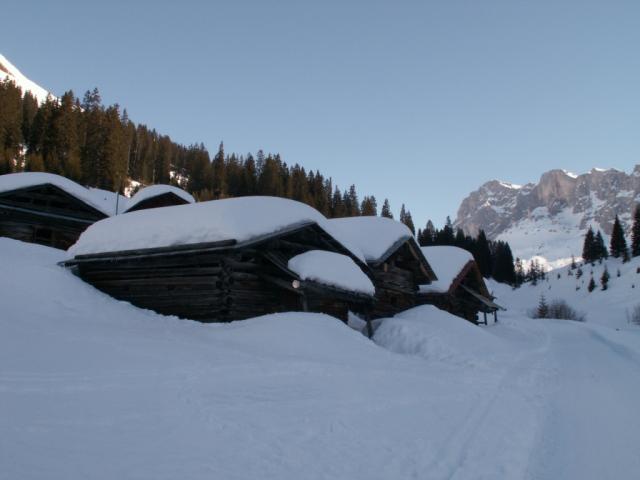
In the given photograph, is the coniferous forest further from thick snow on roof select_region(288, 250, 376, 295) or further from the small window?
thick snow on roof select_region(288, 250, 376, 295)

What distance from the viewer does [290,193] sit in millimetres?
76688

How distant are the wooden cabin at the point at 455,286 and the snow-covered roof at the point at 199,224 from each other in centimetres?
1308

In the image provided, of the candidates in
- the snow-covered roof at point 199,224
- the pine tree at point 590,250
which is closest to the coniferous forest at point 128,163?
the pine tree at point 590,250

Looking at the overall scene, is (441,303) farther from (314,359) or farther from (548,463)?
(548,463)

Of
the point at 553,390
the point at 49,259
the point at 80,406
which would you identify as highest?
the point at 49,259

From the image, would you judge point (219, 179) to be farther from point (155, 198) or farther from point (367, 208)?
point (155, 198)

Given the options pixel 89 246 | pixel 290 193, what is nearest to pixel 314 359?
pixel 89 246

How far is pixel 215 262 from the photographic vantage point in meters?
14.7

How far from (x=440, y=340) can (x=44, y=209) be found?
24.3 m

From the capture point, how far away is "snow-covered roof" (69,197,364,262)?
1422 centimetres

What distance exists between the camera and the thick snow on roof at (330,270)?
49.6 feet

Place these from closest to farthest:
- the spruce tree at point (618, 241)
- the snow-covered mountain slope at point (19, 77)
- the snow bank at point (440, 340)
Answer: the snow bank at point (440, 340) < the spruce tree at point (618, 241) < the snow-covered mountain slope at point (19, 77)

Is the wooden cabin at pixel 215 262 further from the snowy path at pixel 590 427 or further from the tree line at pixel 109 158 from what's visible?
the tree line at pixel 109 158

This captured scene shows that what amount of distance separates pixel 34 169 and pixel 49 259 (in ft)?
125
